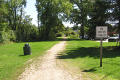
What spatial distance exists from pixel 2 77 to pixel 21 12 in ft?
141

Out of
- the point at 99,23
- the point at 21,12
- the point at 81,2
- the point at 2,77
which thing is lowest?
the point at 2,77

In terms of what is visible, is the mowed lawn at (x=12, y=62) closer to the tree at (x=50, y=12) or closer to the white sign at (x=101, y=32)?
the white sign at (x=101, y=32)

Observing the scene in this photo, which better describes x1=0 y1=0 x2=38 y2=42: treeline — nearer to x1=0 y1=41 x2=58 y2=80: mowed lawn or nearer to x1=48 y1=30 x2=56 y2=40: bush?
x1=48 y1=30 x2=56 y2=40: bush

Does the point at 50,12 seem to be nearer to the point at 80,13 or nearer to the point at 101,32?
the point at 80,13

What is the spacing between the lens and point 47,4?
4394cm

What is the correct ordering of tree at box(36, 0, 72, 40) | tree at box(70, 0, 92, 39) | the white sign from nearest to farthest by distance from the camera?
the white sign
tree at box(36, 0, 72, 40)
tree at box(70, 0, 92, 39)

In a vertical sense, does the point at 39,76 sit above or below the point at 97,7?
below

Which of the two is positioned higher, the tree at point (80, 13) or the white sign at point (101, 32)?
the tree at point (80, 13)

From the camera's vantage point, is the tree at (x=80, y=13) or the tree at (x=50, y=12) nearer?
the tree at (x=50, y=12)

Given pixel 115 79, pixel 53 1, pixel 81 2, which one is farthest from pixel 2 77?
pixel 81 2

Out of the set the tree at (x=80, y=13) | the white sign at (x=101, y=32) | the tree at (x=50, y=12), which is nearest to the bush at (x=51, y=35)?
the tree at (x=50, y=12)

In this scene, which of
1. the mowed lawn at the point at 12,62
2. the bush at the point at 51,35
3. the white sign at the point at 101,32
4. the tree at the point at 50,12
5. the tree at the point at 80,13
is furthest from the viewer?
the tree at the point at 80,13

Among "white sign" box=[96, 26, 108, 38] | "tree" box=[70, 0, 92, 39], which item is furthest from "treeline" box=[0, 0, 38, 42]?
"white sign" box=[96, 26, 108, 38]

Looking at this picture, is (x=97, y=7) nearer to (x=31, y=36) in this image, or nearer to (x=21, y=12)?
(x=31, y=36)
